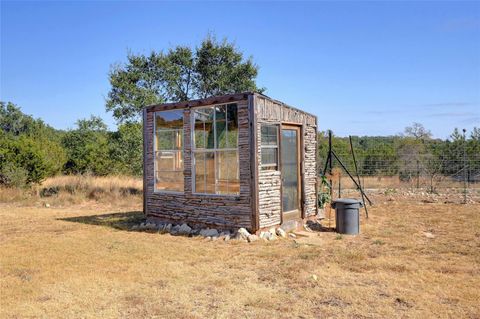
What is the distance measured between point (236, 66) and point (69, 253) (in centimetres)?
1196

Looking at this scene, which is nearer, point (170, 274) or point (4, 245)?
point (170, 274)

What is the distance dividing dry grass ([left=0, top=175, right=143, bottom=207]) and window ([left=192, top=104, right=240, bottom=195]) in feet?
22.1

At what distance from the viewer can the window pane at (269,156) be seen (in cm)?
817

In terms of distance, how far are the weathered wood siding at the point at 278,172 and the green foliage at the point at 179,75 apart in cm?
781

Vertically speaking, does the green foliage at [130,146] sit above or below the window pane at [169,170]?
above

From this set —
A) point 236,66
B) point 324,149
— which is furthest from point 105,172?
point 324,149

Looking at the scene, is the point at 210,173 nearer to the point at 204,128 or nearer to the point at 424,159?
the point at 204,128

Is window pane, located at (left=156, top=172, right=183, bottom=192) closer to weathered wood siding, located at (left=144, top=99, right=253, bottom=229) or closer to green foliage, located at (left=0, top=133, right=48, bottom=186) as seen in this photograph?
weathered wood siding, located at (left=144, top=99, right=253, bottom=229)

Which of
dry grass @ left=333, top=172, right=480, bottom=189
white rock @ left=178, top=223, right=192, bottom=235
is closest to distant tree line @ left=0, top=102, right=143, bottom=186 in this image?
white rock @ left=178, top=223, right=192, bottom=235

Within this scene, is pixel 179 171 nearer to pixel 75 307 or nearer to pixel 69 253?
pixel 69 253

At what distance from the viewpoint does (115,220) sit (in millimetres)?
10617

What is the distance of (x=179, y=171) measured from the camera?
931 centimetres

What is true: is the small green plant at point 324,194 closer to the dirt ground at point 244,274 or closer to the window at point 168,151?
the dirt ground at point 244,274

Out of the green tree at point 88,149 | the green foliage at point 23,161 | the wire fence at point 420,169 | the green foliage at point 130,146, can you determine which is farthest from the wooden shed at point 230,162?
the green tree at point 88,149
